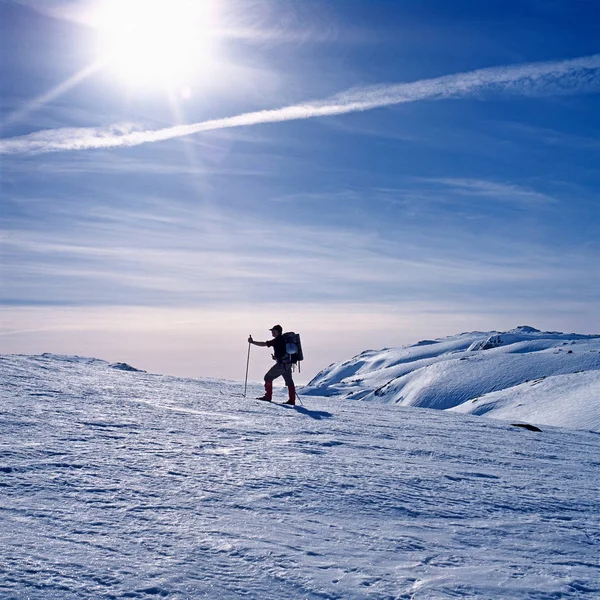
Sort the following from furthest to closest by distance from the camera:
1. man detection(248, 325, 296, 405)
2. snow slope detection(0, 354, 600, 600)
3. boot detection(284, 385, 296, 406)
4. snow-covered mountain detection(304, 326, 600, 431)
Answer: snow-covered mountain detection(304, 326, 600, 431)
man detection(248, 325, 296, 405)
boot detection(284, 385, 296, 406)
snow slope detection(0, 354, 600, 600)

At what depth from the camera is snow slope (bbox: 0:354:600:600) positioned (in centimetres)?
374

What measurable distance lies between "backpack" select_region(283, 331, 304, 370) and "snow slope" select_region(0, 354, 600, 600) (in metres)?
6.41

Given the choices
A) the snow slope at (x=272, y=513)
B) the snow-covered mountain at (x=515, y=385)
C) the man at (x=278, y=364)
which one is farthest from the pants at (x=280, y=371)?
the snow-covered mountain at (x=515, y=385)

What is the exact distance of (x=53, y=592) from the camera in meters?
3.33

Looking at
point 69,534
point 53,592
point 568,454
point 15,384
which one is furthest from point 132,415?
point 568,454

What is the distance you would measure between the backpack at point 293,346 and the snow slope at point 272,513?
21.0ft

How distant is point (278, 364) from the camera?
16.2 m

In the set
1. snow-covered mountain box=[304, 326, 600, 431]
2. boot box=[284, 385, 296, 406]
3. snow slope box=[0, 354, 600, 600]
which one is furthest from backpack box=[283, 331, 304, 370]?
snow-covered mountain box=[304, 326, 600, 431]

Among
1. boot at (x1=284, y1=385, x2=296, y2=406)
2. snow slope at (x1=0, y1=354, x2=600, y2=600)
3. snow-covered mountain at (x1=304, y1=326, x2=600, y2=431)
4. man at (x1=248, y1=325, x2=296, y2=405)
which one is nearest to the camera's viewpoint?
snow slope at (x1=0, y1=354, x2=600, y2=600)

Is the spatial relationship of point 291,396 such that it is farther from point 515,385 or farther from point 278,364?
point 515,385

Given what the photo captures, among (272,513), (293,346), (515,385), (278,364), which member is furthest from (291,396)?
(515,385)

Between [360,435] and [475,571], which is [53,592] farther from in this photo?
[360,435]

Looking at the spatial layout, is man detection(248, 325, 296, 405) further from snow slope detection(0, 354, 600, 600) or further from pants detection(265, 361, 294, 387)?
snow slope detection(0, 354, 600, 600)

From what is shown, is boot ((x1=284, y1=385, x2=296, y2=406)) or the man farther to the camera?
the man
